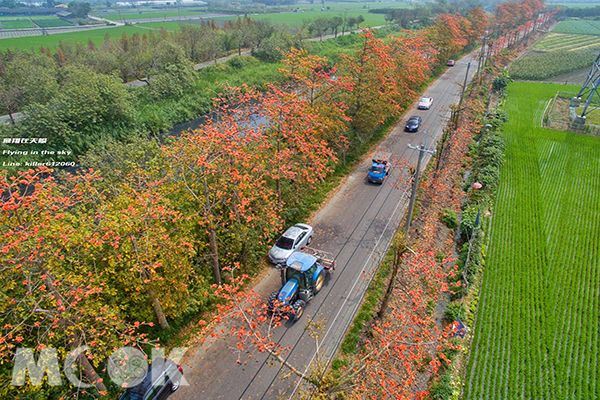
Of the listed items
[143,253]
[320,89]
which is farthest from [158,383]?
[320,89]

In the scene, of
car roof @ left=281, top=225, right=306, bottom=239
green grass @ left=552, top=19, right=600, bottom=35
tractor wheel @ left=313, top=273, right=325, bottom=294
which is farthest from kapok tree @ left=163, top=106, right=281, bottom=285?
green grass @ left=552, top=19, right=600, bottom=35

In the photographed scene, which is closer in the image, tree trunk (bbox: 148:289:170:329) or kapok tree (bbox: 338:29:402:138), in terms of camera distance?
tree trunk (bbox: 148:289:170:329)

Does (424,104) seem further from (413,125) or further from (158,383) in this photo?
(158,383)

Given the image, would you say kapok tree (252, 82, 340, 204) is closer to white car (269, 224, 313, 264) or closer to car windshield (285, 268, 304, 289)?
white car (269, 224, 313, 264)

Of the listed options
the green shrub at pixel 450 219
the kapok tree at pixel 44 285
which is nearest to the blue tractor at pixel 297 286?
the kapok tree at pixel 44 285

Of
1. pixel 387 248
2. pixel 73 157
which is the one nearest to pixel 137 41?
pixel 73 157

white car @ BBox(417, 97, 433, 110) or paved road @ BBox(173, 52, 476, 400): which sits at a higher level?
white car @ BBox(417, 97, 433, 110)

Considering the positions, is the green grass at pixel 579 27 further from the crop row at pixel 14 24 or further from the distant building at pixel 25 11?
the distant building at pixel 25 11
